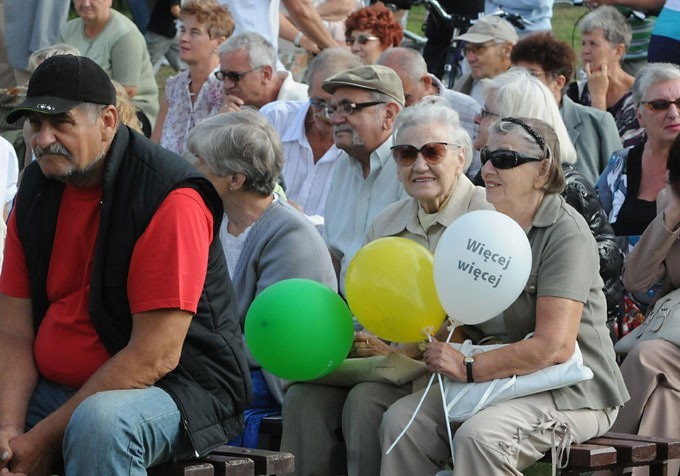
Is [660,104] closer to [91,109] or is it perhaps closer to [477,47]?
[477,47]

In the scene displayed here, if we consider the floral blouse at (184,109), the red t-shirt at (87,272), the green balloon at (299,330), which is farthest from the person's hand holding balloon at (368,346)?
the floral blouse at (184,109)

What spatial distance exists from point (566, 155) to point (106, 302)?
7.87 ft

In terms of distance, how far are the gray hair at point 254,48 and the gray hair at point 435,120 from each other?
2.68 metres

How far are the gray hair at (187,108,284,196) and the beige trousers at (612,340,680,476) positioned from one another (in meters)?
1.73

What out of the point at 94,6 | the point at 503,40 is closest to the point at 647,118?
the point at 503,40

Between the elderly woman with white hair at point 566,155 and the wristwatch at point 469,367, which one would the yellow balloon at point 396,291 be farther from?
the elderly woman with white hair at point 566,155

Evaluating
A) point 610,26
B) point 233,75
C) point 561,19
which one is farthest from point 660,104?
point 561,19

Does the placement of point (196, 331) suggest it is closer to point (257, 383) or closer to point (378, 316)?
point (378, 316)

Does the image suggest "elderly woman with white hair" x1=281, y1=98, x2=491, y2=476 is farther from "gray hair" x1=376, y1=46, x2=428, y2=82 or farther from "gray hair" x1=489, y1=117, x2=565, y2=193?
"gray hair" x1=376, y1=46, x2=428, y2=82

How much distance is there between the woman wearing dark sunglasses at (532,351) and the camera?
4.38 meters

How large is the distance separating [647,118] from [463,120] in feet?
4.77

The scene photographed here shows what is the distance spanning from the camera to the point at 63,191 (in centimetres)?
439

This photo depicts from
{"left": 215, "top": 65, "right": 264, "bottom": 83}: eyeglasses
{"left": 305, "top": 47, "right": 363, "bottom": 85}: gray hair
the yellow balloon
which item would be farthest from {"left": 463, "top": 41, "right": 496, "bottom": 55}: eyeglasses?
the yellow balloon

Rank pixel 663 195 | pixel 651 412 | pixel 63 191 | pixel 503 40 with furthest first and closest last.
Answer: pixel 503 40
pixel 663 195
pixel 651 412
pixel 63 191
